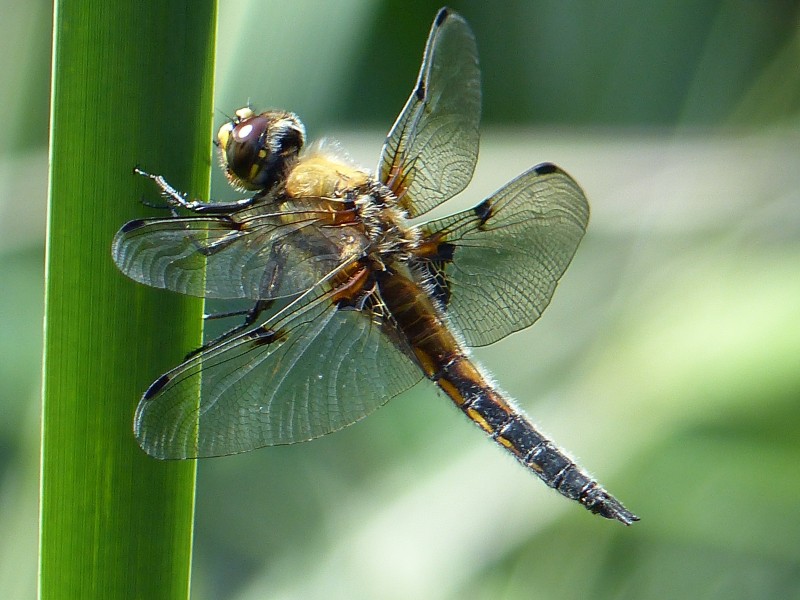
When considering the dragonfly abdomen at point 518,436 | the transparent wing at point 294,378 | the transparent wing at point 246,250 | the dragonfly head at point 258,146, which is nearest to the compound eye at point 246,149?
the dragonfly head at point 258,146

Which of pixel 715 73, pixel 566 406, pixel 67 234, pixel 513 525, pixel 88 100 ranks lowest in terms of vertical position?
pixel 513 525

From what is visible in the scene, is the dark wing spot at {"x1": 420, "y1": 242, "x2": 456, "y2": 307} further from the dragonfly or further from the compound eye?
the compound eye

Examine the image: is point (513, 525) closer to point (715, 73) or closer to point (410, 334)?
point (410, 334)

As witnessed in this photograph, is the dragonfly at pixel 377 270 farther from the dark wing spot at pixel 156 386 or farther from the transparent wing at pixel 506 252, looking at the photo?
the dark wing spot at pixel 156 386

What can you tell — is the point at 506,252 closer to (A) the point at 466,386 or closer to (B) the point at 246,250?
(A) the point at 466,386

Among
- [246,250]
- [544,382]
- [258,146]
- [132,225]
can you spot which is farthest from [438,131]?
[544,382]

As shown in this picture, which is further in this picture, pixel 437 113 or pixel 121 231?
pixel 437 113

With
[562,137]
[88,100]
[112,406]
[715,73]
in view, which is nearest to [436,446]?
[562,137]
